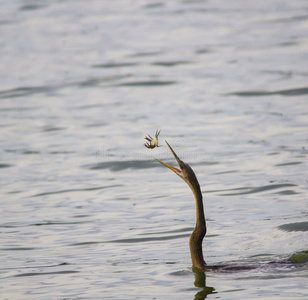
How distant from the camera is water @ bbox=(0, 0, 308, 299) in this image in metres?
7.56

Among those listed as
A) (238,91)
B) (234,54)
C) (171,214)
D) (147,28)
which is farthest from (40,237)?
(147,28)

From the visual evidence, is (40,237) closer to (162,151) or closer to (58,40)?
(162,151)

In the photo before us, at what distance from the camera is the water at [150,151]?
756cm

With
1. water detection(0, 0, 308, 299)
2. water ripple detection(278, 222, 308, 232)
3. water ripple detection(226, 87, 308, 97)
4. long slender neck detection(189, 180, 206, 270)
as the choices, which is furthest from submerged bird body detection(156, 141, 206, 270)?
water ripple detection(226, 87, 308, 97)

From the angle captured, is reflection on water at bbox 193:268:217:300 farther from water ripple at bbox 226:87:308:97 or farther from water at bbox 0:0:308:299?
water ripple at bbox 226:87:308:97

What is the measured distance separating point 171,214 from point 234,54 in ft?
36.4

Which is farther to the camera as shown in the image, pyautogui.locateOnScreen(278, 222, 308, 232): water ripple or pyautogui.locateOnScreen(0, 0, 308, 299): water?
pyautogui.locateOnScreen(278, 222, 308, 232): water ripple

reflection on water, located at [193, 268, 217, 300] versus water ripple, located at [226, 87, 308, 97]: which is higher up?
water ripple, located at [226, 87, 308, 97]

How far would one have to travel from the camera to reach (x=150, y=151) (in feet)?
44.0

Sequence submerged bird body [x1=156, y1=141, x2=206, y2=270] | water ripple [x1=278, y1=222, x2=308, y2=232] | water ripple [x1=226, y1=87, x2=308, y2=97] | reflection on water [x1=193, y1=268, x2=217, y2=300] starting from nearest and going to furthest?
1. reflection on water [x1=193, y1=268, x2=217, y2=300]
2. submerged bird body [x1=156, y1=141, x2=206, y2=270]
3. water ripple [x1=278, y1=222, x2=308, y2=232]
4. water ripple [x1=226, y1=87, x2=308, y2=97]

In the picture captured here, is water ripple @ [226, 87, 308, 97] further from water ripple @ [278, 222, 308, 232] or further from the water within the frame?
water ripple @ [278, 222, 308, 232]

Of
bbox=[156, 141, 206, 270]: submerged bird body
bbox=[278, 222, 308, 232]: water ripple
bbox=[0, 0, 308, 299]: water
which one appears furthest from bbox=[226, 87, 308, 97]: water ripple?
bbox=[156, 141, 206, 270]: submerged bird body

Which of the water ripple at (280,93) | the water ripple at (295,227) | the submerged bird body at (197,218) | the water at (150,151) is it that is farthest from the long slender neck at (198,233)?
the water ripple at (280,93)

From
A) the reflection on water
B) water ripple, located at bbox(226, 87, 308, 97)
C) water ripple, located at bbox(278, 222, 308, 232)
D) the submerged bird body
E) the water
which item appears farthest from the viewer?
water ripple, located at bbox(226, 87, 308, 97)
